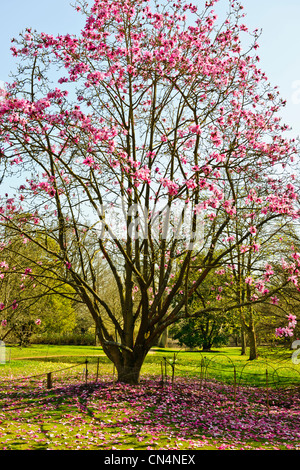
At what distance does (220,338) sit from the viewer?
1148 inches

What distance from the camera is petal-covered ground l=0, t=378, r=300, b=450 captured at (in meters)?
6.06

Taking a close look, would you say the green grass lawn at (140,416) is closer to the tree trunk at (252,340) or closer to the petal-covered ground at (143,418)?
the petal-covered ground at (143,418)

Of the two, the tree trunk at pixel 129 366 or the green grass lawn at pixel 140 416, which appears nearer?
the green grass lawn at pixel 140 416

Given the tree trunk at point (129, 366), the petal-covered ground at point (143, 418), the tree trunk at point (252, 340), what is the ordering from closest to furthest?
the petal-covered ground at point (143, 418)
the tree trunk at point (129, 366)
the tree trunk at point (252, 340)

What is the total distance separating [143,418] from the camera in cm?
758

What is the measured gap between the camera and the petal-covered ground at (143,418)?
19.9ft

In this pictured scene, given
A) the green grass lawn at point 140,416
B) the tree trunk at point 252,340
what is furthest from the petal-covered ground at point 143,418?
the tree trunk at point 252,340

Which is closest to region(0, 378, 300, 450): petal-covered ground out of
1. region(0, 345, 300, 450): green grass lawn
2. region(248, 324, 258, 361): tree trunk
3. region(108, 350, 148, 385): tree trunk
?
region(0, 345, 300, 450): green grass lawn

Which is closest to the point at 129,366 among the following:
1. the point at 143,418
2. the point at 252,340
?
the point at 143,418

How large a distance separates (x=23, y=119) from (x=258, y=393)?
32.0 feet

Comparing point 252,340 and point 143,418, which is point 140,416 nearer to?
point 143,418
